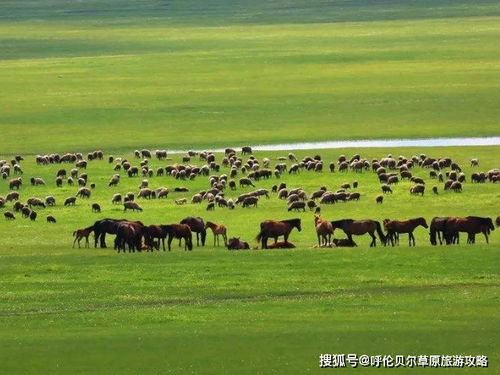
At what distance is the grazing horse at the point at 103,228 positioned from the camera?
30.4 meters

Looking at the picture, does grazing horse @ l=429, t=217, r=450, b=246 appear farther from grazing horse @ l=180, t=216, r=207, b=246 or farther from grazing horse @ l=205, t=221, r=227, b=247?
grazing horse @ l=180, t=216, r=207, b=246

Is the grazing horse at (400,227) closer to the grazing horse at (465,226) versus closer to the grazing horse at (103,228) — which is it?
the grazing horse at (465,226)

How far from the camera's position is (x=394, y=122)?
5891 centimetres

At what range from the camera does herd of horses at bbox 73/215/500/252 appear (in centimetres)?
2958

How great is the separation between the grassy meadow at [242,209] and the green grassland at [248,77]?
0.27 m

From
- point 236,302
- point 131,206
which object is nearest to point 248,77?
point 131,206

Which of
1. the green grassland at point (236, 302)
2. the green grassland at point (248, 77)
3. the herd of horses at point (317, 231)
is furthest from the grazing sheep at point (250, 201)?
the green grassland at point (248, 77)

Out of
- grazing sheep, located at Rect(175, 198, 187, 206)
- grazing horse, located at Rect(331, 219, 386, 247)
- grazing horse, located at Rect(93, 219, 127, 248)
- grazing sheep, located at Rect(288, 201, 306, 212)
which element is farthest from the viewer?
grazing sheep, located at Rect(175, 198, 187, 206)

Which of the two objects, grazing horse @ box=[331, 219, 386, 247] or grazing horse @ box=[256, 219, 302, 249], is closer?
grazing horse @ box=[331, 219, 386, 247]

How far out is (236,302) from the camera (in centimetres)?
2386

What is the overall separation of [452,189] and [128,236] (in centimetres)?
1275

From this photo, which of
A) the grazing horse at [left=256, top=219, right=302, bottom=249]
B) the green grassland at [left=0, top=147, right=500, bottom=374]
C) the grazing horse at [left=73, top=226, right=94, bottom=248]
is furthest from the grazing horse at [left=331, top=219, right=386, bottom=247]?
the grazing horse at [left=73, top=226, right=94, bottom=248]

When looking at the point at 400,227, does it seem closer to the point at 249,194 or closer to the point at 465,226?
the point at 465,226

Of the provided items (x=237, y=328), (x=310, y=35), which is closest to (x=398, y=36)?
(x=310, y=35)
